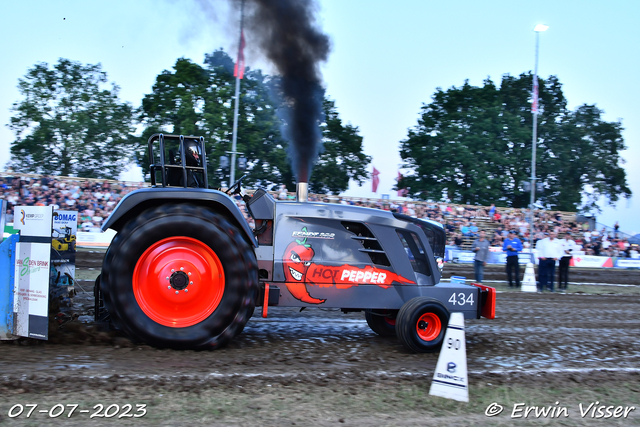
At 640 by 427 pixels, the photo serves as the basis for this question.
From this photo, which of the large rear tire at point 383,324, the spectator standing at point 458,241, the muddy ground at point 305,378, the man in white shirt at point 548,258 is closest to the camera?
the muddy ground at point 305,378

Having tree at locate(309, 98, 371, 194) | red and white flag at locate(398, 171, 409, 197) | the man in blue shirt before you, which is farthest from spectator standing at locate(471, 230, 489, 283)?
red and white flag at locate(398, 171, 409, 197)

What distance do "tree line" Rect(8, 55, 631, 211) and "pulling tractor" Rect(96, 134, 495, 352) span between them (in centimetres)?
2136

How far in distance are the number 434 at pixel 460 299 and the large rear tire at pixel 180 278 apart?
2.13 meters

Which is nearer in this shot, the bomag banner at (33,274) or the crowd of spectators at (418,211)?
the bomag banner at (33,274)

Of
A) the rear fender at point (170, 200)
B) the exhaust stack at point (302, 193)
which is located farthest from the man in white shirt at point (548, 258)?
the rear fender at point (170, 200)

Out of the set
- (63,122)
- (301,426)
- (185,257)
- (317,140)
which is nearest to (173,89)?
(63,122)

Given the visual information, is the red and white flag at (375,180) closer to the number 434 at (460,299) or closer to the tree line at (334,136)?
the tree line at (334,136)

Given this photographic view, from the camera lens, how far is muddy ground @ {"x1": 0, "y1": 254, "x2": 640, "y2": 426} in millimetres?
3418

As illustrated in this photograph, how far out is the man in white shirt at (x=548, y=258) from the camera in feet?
41.7

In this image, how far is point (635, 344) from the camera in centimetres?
639

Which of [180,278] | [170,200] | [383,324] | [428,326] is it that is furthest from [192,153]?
[428,326]

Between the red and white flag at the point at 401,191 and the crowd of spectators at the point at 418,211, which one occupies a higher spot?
the red and white flag at the point at 401,191

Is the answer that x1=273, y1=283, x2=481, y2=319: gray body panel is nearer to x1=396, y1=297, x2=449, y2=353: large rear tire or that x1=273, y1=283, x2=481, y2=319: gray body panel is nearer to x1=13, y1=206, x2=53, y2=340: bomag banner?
x1=396, y1=297, x2=449, y2=353: large rear tire

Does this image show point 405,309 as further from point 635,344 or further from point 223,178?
point 223,178
